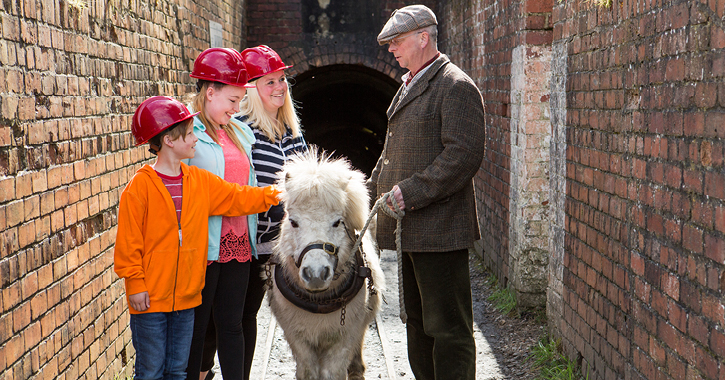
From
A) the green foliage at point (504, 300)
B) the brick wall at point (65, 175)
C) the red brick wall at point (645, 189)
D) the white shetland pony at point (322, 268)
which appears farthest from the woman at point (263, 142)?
the green foliage at point (504, 300)

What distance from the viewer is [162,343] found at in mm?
2912

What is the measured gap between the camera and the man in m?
3.10

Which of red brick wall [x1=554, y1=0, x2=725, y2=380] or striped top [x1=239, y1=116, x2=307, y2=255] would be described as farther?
striped top [x1=239, y1=116, x2=307, y2=255]

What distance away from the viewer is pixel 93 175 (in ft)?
12.8

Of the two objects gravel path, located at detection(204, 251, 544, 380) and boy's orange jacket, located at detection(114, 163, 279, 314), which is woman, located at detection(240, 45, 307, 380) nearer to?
boy's orange jacket, located at detection(114, 163, 279, 314)

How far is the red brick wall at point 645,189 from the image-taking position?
2461mm

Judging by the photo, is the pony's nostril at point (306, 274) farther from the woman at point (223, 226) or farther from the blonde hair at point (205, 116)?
the blonde hair at point (205, 116)

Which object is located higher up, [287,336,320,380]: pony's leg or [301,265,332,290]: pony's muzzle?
[301,265,332,290]: pony's muzzle

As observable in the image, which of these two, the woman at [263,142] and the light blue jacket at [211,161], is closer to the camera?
the light blue jacket at [211,161]

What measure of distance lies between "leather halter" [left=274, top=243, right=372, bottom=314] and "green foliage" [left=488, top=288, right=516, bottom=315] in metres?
2.79

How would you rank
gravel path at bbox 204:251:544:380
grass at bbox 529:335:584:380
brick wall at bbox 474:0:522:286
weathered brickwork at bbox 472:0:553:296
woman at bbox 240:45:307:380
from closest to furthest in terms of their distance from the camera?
1. woman at bbox 240:45:307:380
2. grass at bbox 529:335:584:380
3. gravel path at bbox 204:251:544:380
4. weathered brickwork at bbox 472:0:553:296
5. brick wall at bbox 474:0:522:286

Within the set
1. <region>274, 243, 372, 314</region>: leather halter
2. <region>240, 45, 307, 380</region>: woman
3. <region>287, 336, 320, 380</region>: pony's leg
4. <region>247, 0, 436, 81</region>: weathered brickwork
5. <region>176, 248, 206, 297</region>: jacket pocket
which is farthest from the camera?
<region>247, 0, 436, 81</region>: weathered brickwork

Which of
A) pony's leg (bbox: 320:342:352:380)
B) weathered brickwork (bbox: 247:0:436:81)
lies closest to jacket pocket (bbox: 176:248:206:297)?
pony's leg (bbox: 320:342:352:380)

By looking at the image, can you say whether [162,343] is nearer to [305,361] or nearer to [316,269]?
[316,269]
